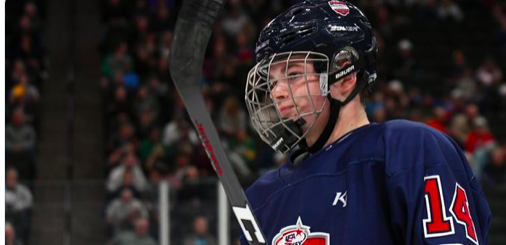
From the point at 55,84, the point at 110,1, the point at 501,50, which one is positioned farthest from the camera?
the point at 501,50

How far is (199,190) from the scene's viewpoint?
7398 mm

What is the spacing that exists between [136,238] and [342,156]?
5128 millimetres

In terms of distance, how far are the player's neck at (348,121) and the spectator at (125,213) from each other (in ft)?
16.7

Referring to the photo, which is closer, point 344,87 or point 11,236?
point 344,87

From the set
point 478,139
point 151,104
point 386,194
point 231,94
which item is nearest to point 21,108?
point 151,104

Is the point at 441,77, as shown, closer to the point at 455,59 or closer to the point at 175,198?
the point at 455,59

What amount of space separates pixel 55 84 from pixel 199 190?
13.6 feet

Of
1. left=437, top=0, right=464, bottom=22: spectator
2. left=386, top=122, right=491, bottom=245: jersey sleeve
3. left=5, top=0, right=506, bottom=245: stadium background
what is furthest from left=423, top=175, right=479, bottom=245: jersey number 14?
left=437, top=0, right=464, bottom=22: spectator

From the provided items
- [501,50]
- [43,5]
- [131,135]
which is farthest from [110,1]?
[501,50]

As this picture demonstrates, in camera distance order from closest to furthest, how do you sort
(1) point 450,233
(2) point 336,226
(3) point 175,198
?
(1) point 450,233
(2) point 336,226
(3) point 175,198

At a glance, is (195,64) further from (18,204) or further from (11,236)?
(18,204)

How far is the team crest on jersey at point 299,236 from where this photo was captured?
2.08 meters

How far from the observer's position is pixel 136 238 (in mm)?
7094

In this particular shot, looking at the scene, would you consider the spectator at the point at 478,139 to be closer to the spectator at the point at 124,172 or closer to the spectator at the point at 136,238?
the spectator at the point at 124,172
